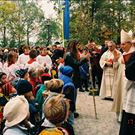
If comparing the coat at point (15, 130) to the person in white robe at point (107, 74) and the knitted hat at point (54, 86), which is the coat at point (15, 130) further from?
the person in white robe at point (107, 74)

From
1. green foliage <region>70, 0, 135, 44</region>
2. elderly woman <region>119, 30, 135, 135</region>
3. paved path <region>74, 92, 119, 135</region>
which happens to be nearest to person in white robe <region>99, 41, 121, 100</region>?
paved path <region>74, 92, 119, 135</region>

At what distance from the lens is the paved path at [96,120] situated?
807cm

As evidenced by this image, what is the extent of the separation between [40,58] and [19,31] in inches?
Answer: 1328

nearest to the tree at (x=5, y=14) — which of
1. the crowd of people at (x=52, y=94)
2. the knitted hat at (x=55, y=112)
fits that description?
the crowd of people at (x=52, y=94)

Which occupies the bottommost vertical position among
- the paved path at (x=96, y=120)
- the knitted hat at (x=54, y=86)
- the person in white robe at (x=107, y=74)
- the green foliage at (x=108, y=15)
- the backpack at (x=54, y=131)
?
the paved path at (x=96, y=120)

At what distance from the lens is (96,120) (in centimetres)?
909

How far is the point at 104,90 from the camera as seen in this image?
1201 centimetres

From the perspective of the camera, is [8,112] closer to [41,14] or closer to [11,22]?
[11,22]

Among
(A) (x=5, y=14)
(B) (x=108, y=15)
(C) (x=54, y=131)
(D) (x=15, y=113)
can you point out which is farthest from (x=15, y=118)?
(B) (x=108, y=15)

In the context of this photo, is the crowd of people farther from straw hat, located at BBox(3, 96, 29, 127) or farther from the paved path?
the paved path

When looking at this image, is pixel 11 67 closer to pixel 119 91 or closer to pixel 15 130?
pixel 119 91

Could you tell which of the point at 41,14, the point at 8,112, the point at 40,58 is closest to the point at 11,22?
the point at 41,14

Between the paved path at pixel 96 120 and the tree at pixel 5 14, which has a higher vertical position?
the tree at pixel 5 14

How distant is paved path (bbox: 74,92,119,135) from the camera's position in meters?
8.07
